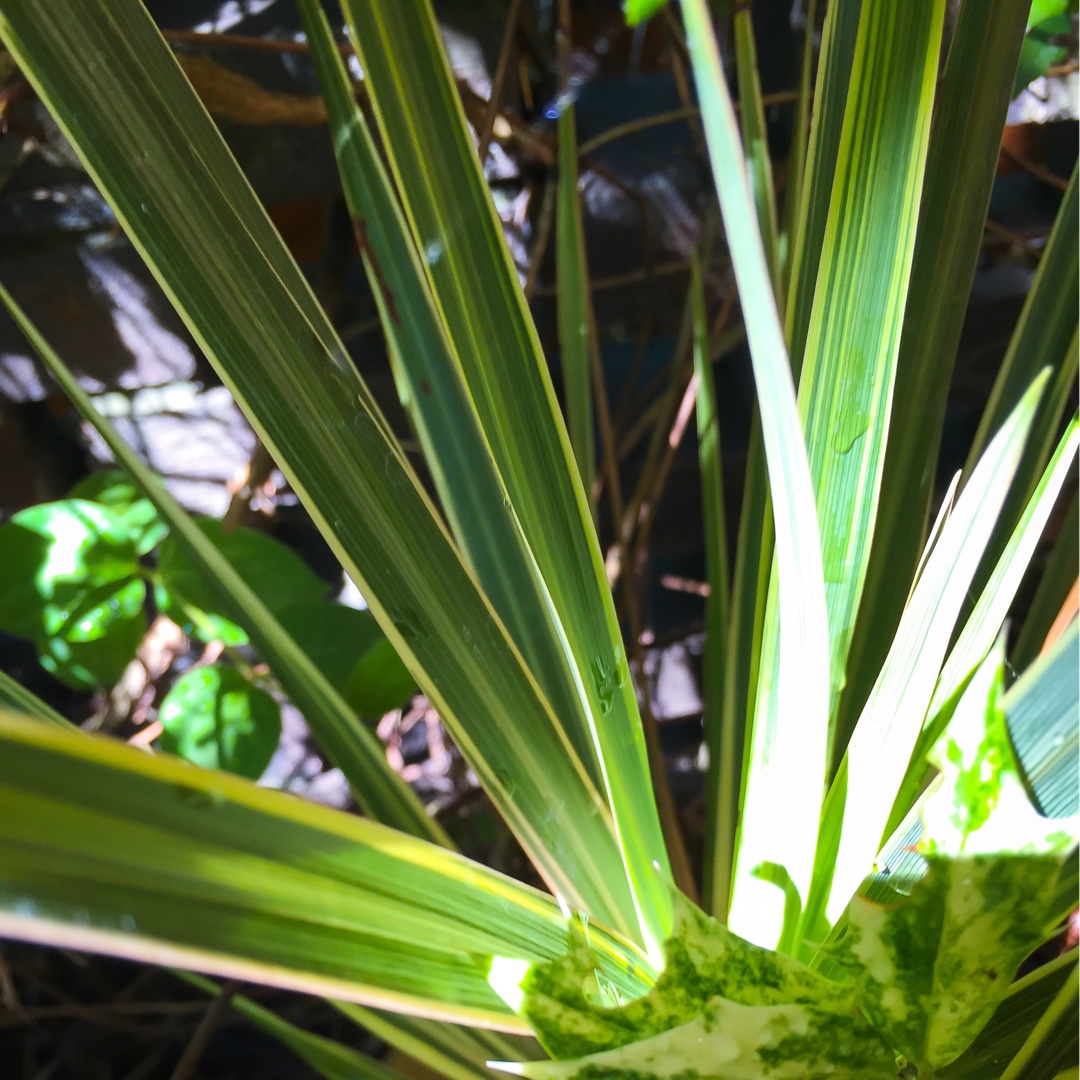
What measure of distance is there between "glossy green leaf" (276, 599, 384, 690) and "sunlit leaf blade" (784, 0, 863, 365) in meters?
0.42

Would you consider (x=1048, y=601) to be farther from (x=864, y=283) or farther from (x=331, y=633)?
(x=331, y=633)

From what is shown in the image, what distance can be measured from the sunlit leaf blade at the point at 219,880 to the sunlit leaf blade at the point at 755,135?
1.58 ft

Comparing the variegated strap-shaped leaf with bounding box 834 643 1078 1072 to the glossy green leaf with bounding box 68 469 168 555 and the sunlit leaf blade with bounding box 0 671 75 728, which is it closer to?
the sunlit leaf blade with bounding box 0 671 75 728

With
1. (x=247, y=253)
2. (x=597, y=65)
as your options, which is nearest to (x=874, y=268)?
(x=247, y=253)

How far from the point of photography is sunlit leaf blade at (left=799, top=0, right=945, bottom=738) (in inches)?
14.5

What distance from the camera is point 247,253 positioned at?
1.27 feet

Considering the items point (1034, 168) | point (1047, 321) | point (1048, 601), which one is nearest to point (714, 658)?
point (1048, 601)

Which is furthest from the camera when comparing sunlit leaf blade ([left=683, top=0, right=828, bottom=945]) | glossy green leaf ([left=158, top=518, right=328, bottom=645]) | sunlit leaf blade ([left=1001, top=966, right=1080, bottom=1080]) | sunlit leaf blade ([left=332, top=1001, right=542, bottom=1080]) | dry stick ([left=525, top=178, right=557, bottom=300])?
dry stick ([left=525, top=178, right=557, bottom=300])

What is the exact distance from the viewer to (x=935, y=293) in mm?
504

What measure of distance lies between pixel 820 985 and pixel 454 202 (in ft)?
1.45

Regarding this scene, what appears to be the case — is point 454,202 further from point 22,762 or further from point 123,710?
point 123,710

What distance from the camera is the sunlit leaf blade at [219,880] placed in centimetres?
22

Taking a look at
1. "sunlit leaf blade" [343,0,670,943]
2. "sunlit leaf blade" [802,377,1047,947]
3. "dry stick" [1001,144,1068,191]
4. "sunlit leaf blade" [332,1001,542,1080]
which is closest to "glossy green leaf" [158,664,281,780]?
"sunlit leaf blade" [332,1001,542,1080]

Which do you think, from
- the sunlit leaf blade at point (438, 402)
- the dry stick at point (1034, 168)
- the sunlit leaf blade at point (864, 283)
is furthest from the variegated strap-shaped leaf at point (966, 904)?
the dry stick at point (1034, 168)
